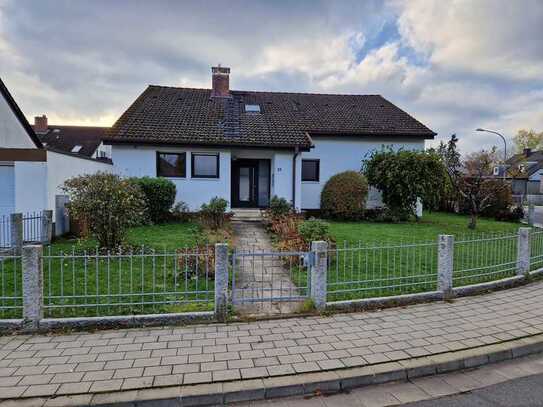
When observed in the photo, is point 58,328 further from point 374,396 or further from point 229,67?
point 229,67

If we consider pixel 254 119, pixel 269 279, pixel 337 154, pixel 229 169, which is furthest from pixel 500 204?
pixel 269 279

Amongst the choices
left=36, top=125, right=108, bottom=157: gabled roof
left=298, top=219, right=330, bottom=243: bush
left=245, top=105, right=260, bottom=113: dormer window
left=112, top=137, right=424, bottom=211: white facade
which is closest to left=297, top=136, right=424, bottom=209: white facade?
left=112, top=137, right=424, bottom=211: white facade

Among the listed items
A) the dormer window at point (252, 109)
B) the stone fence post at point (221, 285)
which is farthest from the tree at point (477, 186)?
the stone fence post at point (221, 285)

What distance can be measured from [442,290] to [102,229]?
6.87 meters

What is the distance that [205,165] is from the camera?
15.4 m

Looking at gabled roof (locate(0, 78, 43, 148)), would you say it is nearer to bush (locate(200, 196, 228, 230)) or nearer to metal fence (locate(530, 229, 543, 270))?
bush (locate(200, 196, 228, 230))

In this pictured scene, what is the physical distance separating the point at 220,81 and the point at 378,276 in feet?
51.0

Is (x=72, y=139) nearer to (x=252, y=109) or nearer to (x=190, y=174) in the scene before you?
(x=252, y=109)

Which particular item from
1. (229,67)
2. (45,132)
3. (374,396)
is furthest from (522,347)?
(45,132)

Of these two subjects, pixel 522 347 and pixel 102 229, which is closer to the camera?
pixel 522 347

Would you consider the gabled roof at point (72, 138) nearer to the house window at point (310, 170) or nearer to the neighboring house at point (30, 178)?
the house window at point (310, 170)

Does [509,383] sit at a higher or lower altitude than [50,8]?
lower

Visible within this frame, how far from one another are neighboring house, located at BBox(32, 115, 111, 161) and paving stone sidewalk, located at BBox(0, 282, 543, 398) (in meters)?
34.4

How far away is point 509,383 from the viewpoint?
3.86 metres
